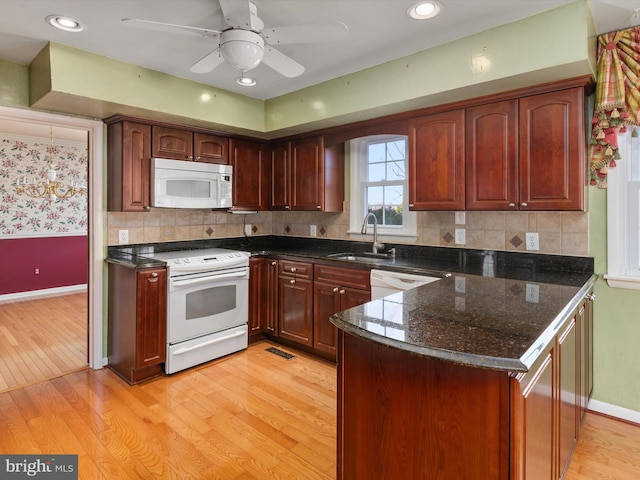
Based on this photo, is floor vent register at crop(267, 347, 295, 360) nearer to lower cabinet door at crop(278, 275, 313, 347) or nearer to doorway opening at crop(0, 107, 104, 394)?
lower cabinet door at crop(278, 275, 313, 347)

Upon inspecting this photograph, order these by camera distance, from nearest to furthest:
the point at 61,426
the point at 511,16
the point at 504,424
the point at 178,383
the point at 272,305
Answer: the point at 504,424, the point at 511,16, the point at 61,426, the point at 178,383, the point at 272,305

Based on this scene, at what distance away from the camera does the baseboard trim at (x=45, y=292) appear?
216 inches

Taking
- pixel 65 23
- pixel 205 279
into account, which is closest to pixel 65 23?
pixel 65 23

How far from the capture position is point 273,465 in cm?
201

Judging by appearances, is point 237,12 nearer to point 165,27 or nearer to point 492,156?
point 165,27

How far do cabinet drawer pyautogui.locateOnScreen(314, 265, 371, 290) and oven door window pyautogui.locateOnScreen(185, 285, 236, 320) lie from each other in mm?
806

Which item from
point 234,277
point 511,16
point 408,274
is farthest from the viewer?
point 234,277

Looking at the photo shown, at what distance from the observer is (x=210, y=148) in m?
3.65

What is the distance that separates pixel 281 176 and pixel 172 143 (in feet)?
3.71

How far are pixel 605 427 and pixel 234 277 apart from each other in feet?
9.47

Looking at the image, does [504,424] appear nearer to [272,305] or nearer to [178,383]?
[178,383]

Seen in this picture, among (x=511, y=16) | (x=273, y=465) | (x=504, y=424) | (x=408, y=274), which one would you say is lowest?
(x=273, y=465)

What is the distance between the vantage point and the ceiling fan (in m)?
1.74

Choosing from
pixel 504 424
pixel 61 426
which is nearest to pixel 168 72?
pixel 61 426
